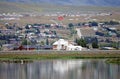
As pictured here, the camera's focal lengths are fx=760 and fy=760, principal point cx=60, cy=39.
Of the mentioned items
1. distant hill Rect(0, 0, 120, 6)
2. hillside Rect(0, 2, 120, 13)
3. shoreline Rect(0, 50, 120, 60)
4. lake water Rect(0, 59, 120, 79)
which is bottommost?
distant hill Rect(0, 0, 120, 6)

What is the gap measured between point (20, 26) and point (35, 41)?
14412 millimetres

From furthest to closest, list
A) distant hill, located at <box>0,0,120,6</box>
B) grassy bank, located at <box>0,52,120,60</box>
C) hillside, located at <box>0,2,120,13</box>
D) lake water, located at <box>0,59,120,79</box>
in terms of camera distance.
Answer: distant hill, located at <box>0,0,120,6</box> < hillside, located at <box>0,2,120,13</box> < grassy bank, located at <box>0,52,120,60</box> < lake water, located at <box>0,59,120,79</box>

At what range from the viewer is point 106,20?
95.7 meters

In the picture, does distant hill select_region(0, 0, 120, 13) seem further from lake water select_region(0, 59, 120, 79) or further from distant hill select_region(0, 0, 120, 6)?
lake water select_region(0, 59, 120, 79)

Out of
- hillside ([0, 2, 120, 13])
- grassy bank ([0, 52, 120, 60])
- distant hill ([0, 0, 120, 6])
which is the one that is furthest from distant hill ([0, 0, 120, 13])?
grassy bank ([0, 52, 120, 60])

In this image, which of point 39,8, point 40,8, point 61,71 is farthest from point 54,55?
point 40,8

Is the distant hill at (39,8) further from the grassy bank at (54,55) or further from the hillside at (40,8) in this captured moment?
the grassy bank at (54,55)

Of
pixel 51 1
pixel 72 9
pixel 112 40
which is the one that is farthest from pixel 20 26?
pixel 51 1

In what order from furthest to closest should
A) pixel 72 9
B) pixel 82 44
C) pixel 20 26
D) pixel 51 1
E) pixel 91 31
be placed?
1. pixel 51 1
2. pixel 72 9
3. pixel 20 26
4. pixel 91 31
5. pixel 82 44

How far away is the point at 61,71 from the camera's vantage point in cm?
3966

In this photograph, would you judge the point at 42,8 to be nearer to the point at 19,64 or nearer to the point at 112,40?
the point at 112,40

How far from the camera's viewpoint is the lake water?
119 feet

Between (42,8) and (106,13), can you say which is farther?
(42,8)

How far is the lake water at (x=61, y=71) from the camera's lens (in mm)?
36188
